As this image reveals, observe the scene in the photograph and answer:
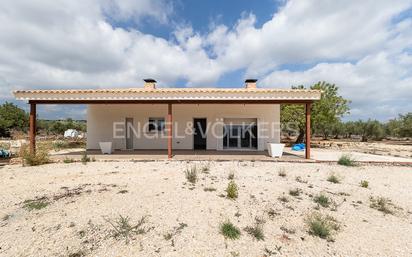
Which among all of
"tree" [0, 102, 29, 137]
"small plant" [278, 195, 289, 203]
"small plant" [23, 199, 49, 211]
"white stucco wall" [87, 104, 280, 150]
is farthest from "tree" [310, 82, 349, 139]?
"tree" [0, 102, 29, 137]

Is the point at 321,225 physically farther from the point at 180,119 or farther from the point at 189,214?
the point at 180,119

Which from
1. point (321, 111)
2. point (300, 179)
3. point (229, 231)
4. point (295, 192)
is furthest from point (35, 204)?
point (321, 111)

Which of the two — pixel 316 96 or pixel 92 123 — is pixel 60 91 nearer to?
pixel 92 123

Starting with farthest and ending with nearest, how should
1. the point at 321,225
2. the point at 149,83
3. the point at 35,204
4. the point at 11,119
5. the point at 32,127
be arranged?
the point at 11,119 < the point at 149,83 < the point at 32,127 < the point at 35,204 < the point at 321,225

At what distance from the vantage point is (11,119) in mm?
34344

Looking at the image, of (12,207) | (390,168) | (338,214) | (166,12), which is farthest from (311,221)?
(166,12)

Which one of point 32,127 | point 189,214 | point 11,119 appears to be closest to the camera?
point 189,214

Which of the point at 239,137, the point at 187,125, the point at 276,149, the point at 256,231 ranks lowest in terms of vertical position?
the point at 256,231

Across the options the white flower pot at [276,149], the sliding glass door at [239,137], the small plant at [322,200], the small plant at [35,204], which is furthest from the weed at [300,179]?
the sliding glass door at [239,137]

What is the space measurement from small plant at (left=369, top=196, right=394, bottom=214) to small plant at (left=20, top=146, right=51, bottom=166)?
11461 millimetres

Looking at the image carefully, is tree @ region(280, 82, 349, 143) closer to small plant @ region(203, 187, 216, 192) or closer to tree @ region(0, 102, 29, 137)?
small plant @ region(203, 187, 216, 192)

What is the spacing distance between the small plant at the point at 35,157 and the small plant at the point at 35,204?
203 inches

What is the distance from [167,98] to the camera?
11.1 metres

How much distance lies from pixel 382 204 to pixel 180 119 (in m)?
11.4
